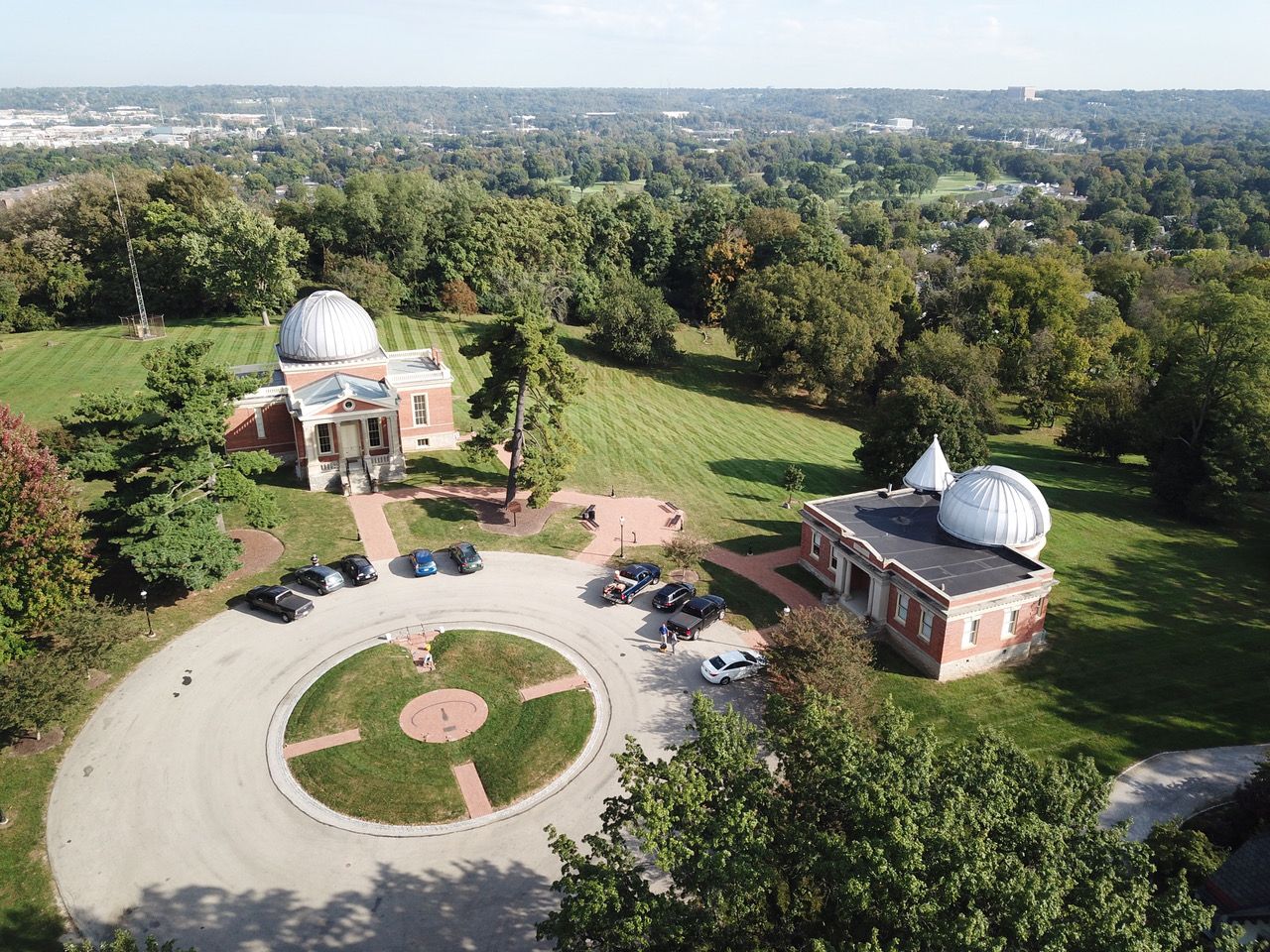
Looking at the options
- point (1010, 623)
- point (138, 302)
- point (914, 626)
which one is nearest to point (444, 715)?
point (914, 626)

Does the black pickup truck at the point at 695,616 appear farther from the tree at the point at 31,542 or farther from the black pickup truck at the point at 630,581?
the tree at the point at 31,542

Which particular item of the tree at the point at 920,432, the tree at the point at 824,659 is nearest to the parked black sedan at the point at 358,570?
the tree at the point at 824,659

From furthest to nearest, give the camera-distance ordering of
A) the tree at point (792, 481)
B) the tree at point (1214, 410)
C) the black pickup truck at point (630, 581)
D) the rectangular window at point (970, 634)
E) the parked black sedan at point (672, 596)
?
the tree at point (792, 481) < the tree at point (1214, 410) < the black pickup truck at point (630, 581) < the parked black sedan at point (672, 596) < the rectangular window at point (970, 634)

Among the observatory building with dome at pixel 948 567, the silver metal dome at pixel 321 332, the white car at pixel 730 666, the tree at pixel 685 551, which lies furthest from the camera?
the silver metal dome at pixel 321 332

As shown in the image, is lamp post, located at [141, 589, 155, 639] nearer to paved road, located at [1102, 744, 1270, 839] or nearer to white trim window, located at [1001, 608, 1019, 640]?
white trim window, located at [1001, 608, 1019, 640]

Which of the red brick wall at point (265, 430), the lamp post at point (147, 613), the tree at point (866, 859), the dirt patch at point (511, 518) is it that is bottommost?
the dirt patch at point (511, 518)

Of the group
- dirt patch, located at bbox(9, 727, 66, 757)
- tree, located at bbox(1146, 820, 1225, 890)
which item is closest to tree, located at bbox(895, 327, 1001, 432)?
tree, located at bbox(1146, 820, 1225, 890)

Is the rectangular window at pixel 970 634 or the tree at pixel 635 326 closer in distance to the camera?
the rectangular window at pixel 970 634

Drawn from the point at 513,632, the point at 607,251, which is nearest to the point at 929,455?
the point at 513,632

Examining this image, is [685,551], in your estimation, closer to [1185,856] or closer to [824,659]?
[824,659]
